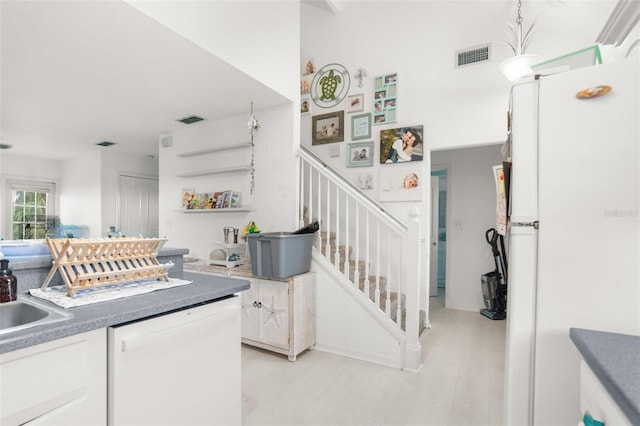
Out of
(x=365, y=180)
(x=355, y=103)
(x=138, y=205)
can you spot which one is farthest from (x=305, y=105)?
(x=138, y=205)

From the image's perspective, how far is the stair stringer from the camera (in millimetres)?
2617

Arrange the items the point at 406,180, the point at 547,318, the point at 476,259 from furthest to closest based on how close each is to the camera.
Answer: the point at 476,259, the point at 406,180, the point at 547,318

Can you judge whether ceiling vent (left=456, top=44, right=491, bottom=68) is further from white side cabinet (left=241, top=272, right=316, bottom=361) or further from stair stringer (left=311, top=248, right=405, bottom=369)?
white side cabinet (left=241, top=272, right=316, bottom=361)

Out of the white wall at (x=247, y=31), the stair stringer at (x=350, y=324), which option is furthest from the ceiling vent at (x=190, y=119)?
the stair stringer at (x=350, y=324)

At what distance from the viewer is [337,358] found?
2750 mm

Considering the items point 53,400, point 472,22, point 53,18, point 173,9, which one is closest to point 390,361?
point 53,400

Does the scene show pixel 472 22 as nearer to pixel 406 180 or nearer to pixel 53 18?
pixel 406 180

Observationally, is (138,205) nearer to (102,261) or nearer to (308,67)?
(308,67)

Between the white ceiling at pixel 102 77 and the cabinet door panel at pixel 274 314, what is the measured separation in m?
1.80

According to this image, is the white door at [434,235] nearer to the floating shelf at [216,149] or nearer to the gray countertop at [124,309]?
the floating shelf at [216,149]

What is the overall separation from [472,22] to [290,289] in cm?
337

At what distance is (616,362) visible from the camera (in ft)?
2.57

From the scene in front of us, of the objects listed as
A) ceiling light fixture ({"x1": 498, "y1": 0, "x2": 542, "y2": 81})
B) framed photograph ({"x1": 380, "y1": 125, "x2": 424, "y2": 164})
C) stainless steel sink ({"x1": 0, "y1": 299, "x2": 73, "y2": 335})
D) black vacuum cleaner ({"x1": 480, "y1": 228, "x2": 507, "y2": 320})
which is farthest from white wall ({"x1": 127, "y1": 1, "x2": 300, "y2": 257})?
black vacuum cleaner ({"x1": 480, "y1": 228, "x2": 507, "y2": 320})

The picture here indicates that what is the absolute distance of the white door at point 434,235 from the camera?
471 cm
